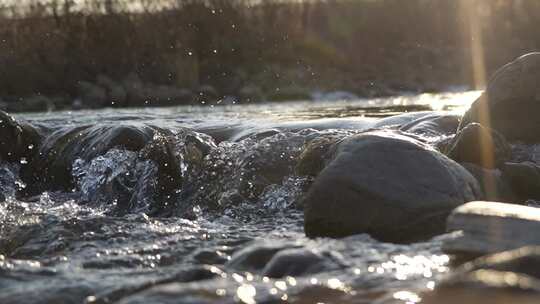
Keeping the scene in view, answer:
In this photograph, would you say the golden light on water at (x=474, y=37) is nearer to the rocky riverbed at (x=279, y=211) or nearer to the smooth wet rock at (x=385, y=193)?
the rocky riverbed at (x=279, y=211)

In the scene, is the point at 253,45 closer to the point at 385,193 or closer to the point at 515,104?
the point at 515,104

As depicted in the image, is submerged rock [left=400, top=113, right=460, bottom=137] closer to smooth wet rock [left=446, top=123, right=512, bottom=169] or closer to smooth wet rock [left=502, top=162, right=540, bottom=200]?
smooth wet rock [left=446, top=123, right=512, bottom=169]

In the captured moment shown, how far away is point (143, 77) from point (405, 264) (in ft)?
42.3

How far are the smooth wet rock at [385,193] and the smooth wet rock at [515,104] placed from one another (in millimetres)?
1646

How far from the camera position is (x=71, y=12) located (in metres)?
16.1

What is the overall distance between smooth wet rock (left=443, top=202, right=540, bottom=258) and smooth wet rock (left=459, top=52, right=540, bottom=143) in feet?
7.68

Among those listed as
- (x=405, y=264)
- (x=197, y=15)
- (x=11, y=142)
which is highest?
(x=197, y=15)

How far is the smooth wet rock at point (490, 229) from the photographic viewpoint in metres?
2.92

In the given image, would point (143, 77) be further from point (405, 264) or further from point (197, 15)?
point (405, 264)

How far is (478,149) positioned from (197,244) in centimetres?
181

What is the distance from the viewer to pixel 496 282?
7.24 ft

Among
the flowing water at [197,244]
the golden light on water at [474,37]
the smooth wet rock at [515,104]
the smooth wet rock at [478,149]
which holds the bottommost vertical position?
the flowing water at [197,244]

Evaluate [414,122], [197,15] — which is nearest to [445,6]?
[197,15]

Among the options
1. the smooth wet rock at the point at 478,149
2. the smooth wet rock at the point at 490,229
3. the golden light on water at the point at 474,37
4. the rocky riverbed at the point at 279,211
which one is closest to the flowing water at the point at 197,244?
the rocky riverbed at the point at 279,211
